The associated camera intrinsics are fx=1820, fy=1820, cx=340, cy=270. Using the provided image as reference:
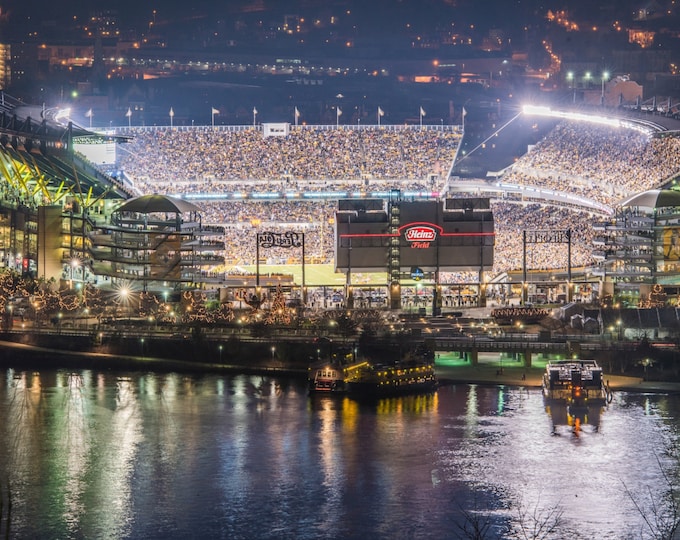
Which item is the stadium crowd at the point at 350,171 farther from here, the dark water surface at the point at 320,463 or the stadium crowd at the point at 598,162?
the dark water surface at the point at 320,463

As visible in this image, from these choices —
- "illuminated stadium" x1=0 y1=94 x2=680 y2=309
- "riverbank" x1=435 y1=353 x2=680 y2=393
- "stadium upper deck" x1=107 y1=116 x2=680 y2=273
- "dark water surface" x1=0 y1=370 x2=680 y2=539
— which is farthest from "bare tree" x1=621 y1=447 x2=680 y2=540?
"stadium upper deck" x1=107 y1=116 x2=680 y2=273

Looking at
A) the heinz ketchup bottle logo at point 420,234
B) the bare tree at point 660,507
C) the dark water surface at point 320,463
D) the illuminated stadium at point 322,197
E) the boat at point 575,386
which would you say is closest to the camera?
the bare tree at point 660,507

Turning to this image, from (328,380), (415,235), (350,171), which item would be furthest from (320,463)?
(350,171)

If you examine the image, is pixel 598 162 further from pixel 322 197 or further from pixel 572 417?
pixel 572 417

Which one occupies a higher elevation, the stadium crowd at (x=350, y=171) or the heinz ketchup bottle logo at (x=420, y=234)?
the stadium crowd at (x=350, y=171)

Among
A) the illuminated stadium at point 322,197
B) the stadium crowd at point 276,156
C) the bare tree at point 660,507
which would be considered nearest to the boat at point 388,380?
the bare tree at point 660,507

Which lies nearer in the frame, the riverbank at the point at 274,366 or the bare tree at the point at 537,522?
the bare tree at the point at 537,522
